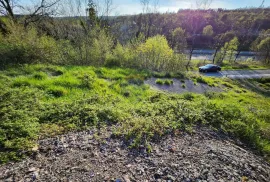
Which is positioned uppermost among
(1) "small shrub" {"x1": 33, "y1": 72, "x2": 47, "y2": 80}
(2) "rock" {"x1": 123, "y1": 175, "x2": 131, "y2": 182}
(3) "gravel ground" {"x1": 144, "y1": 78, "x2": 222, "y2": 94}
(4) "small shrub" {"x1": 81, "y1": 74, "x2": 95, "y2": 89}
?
(1) "small shrub" {"x1": 33, "y1": 72, "x2": 47, "y2": 80}

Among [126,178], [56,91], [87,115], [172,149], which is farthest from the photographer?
[56,91]

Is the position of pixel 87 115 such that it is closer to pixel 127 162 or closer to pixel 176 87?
pixel 127 162

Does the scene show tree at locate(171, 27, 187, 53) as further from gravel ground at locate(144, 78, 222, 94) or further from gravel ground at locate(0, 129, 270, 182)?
gravel ground at locate(0, 129, 270, 182)

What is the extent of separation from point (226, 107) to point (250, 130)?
3.24 ft

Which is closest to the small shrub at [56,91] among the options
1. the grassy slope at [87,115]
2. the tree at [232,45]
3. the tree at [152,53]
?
the grassy slope at [87,115]

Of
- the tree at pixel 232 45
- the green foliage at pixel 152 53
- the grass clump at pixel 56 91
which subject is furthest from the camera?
the tree at pixel 232 45

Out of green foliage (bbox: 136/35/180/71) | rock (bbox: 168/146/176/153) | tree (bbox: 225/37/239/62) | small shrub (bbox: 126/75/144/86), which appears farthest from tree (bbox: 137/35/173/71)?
tree (bbox: 225/37/239/62)

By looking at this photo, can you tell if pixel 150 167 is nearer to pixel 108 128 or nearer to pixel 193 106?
pixel 108 128

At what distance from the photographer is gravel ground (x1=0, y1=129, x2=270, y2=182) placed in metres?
2.06

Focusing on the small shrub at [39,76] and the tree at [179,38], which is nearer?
the small shrub at [39,76]

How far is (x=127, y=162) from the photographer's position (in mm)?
2400

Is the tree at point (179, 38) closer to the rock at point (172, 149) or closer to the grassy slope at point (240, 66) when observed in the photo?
the grassy slope at point (240, 66)

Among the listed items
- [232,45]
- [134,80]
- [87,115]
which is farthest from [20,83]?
[232,45]

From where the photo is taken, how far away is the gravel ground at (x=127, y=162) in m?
2.06
